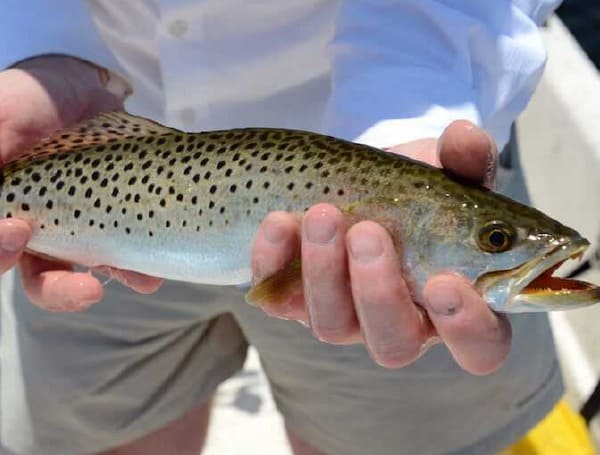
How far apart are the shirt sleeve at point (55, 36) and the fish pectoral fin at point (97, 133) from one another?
30cm

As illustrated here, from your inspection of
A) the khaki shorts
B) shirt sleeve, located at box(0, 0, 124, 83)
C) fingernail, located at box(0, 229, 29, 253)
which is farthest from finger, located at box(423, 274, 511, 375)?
shirt sleeve, located at box(0, 0, 124, 83)

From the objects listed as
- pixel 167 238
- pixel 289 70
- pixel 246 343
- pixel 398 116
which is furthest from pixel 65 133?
pixel 246 343

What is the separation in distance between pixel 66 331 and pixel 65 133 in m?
0.66

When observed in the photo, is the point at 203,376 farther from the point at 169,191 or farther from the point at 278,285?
the point at 278,285

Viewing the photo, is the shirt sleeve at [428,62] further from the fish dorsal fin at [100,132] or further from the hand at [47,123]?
the hand at [47,123]

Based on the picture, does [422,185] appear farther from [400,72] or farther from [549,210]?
[549,210]

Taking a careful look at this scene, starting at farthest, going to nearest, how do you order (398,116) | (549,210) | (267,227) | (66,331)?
(549,210)
(66,331)
(398,116)
(267,227)

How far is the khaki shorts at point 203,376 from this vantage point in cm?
226

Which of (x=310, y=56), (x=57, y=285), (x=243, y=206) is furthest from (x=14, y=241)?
(x=310, y=56)

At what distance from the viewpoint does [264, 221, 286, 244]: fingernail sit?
156 centimetres

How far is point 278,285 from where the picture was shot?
1.58 metres

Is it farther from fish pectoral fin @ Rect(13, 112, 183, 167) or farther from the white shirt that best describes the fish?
the white shirt

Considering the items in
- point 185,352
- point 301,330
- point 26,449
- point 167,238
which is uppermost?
point 167,238

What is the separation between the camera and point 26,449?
250 centimetres
